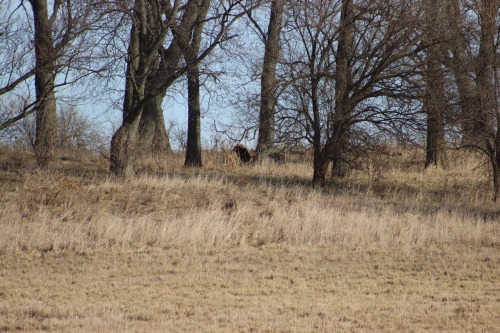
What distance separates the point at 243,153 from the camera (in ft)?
65.9

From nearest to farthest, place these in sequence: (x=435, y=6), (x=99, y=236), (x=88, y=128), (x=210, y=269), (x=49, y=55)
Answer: (x=210, y=269), (x=99, y=236), (x=49, y=55), (x=435, y=6), (x=88, y=128)

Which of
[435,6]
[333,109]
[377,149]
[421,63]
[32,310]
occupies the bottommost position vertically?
[32,310]

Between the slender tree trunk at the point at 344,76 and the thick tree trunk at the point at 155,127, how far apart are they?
6752 millimetres

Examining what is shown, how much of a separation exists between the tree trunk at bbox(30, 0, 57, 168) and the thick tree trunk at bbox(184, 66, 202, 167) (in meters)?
4.30

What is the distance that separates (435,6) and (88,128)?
610 inches

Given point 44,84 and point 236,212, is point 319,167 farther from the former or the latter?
point 44,84

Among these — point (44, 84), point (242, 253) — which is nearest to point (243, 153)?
point (44, 84)

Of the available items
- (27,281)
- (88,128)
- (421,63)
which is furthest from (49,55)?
(88,128)

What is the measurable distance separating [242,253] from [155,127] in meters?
12.5

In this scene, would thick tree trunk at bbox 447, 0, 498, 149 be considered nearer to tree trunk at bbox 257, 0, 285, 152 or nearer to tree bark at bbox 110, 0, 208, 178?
tree trunk at bbox 257, 0, 285, 152

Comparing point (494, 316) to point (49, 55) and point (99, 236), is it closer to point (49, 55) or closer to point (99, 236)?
point (99, 236)

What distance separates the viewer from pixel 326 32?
49.4 feet

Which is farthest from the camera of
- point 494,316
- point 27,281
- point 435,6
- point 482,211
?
point 435,6

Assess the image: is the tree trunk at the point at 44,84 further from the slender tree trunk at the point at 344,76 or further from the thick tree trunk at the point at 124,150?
the slender tree trunk at the point at 344,76
